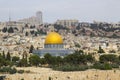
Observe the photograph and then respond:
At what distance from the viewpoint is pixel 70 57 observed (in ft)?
186

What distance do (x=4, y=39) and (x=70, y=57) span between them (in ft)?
202

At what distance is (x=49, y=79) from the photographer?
39031mm

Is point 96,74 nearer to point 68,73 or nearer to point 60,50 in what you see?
point 68,73

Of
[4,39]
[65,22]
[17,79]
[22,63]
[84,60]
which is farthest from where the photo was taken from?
[65,22]

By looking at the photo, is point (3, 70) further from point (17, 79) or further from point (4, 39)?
Result: point (4, 39)

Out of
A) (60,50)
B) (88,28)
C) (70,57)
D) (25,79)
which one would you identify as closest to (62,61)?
(70,57)

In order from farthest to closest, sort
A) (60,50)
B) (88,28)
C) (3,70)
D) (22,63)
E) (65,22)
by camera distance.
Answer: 1. (65,22)
2. (88,28)
3. (60,50)
4. (22,63)
5. (3,70)

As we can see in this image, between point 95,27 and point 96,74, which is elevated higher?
point 96,74

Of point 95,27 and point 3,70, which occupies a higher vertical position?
point 3,70

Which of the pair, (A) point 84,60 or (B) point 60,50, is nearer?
(A) point 84,60

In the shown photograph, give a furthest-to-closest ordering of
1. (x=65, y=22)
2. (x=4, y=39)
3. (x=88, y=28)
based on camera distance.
→ (x=65, y=22)
(x=88, y=28)
(x=4, y=39)

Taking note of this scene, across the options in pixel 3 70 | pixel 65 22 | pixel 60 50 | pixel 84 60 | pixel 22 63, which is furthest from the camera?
pixel 65 22

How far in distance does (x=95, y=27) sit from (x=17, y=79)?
125028mm

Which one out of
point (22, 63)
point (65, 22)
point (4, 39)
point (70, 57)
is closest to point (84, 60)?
point (70, 57)
